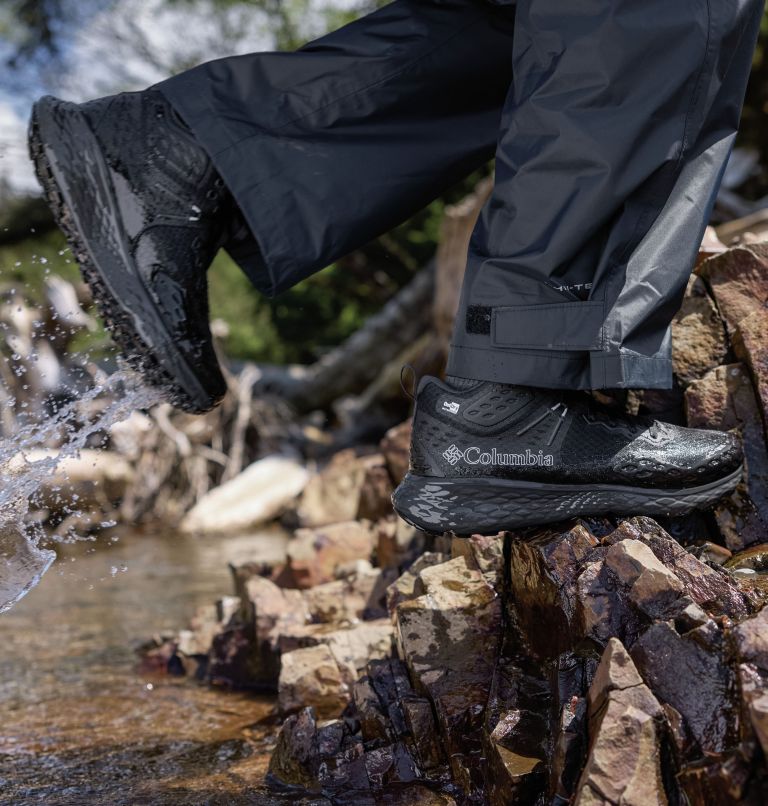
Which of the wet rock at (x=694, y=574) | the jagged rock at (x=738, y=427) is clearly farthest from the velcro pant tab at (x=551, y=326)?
the jagged rock at (x=738, y=427)

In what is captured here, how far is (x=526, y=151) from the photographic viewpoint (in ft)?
5.69

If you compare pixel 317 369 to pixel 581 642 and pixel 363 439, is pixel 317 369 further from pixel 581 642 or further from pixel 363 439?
pixel 581 642

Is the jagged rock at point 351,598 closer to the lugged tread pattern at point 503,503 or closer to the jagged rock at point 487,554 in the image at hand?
the jagged rock at point 487,554

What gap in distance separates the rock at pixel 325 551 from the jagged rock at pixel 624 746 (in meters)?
2.08

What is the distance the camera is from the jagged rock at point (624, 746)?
1219 millimetres

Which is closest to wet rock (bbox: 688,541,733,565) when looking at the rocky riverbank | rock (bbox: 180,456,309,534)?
the rocky riverbank

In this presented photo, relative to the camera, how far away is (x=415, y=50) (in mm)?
1982

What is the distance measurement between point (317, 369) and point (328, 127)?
7.89 metres

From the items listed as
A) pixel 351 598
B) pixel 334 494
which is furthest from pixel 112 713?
pixel 334 494

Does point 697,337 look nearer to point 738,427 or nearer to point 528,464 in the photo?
point 738,427

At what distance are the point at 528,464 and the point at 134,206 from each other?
1025 millimetres

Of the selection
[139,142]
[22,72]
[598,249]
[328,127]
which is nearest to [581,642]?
[598,249]

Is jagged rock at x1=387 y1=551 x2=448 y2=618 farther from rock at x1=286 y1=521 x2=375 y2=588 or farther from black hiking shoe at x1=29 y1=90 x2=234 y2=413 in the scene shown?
rock at x1=286 y1=521 x2=375 y2=588

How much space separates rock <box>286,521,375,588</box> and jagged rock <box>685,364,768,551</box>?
5.39 feet
